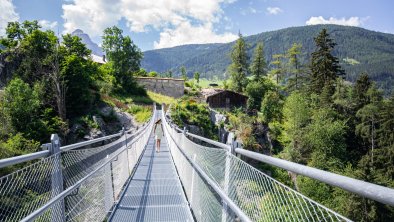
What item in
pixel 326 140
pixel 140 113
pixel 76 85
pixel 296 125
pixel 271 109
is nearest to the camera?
pixel 76 85

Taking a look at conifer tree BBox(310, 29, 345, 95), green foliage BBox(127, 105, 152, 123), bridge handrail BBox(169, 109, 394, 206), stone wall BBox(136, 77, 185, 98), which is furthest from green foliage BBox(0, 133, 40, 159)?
conifer tree BBox(310, 29, 345, 95)

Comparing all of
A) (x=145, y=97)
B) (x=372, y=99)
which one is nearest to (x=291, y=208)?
(x=372, y=99)

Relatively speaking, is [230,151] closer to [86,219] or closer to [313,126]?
[86,219]

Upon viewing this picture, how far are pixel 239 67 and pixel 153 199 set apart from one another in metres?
60.7

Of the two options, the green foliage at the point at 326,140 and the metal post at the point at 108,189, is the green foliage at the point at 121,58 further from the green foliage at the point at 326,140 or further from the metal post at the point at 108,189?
the metal post at the point at 108,189

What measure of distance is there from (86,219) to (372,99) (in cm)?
4454

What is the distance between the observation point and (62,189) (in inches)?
134

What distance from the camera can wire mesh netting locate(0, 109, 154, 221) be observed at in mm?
2551

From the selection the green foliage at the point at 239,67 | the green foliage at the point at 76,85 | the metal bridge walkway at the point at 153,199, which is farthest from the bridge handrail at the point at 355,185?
the green foliage at the point at 239,67

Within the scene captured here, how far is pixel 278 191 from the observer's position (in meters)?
1.96

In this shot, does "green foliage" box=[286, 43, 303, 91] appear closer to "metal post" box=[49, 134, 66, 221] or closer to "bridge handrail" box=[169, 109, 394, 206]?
"metal post" box=[49, 134, 66, 221]

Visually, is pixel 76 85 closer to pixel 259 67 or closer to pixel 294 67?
pixel 259 67

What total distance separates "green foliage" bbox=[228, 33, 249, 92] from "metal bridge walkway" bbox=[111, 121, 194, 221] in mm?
57100

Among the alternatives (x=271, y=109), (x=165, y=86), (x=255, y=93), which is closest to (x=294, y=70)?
(x=255, y=93)
